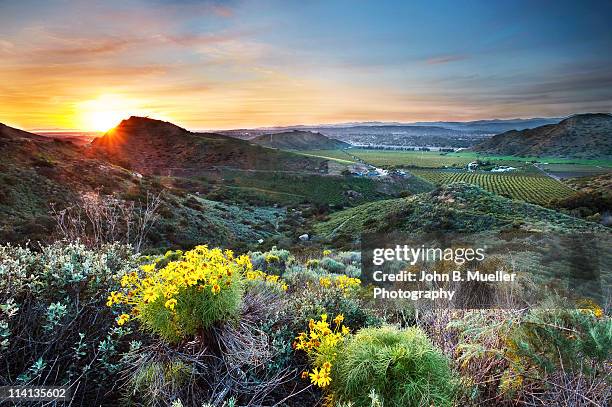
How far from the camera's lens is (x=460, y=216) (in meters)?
23.5

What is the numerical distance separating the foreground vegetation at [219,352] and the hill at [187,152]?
2850 inches

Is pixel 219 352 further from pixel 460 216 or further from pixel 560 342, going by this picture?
pixel 460 216

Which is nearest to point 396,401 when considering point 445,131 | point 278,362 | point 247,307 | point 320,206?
point 278,362

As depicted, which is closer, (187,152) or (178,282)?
(178,282)

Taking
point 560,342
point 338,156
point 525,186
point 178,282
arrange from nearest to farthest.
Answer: point 178,282 < point 560,342 < point 525,186 < point 338,156

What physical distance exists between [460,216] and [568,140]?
2875 cm

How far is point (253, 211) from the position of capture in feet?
148

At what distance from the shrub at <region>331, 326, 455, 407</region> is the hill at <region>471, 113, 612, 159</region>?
4491 cm

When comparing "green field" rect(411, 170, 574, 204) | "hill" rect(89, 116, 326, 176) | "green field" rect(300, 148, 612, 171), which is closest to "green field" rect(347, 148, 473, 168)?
"green field" rect(300, 148, 612, 171)

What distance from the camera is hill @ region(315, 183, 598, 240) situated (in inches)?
840

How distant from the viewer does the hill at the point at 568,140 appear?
129 ft

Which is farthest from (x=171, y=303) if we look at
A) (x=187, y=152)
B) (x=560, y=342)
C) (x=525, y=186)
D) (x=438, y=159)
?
(x=187, y=152)

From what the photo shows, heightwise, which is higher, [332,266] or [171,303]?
A: [171,303]

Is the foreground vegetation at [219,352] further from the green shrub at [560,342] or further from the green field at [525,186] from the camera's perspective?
the green field at [525,186]
